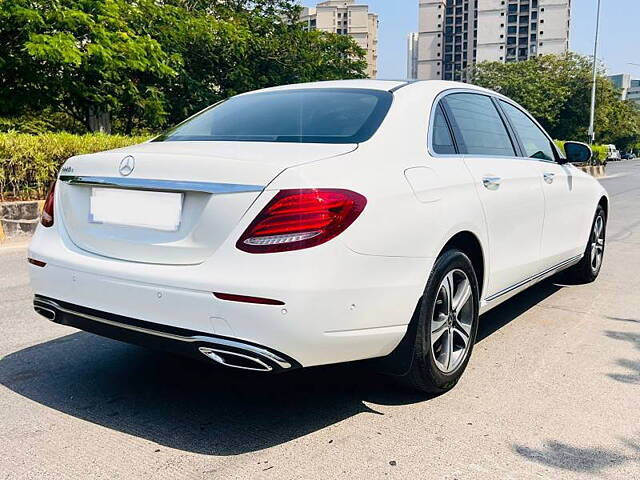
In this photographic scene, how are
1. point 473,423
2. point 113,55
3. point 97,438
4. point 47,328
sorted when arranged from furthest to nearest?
point 113,55 → point 47,328 → point 473,423 → point 97,438

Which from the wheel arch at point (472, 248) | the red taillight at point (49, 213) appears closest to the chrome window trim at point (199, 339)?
the red taillight at point (49, 213)

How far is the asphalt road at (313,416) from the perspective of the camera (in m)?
2.45

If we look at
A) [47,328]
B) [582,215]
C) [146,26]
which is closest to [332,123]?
[47,328]

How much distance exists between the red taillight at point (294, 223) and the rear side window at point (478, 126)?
52.5 inches

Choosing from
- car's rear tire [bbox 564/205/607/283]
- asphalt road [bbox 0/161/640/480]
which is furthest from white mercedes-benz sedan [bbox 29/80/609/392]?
car's rear tire [bbox 564/205/607/283]

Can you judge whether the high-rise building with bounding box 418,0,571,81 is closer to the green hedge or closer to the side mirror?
the green hedge

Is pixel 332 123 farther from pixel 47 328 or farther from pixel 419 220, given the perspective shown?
pixel 47 328

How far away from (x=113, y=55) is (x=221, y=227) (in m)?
11.4

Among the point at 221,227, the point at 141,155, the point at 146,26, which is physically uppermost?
the point at 146,26

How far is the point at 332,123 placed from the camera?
3.01 meters

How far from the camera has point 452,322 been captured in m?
3.19

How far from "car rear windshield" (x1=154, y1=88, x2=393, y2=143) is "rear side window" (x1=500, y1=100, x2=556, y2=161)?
148 centimetres

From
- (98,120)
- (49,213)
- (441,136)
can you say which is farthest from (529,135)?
(98,120)

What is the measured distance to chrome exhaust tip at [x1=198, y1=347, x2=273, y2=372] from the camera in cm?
238
